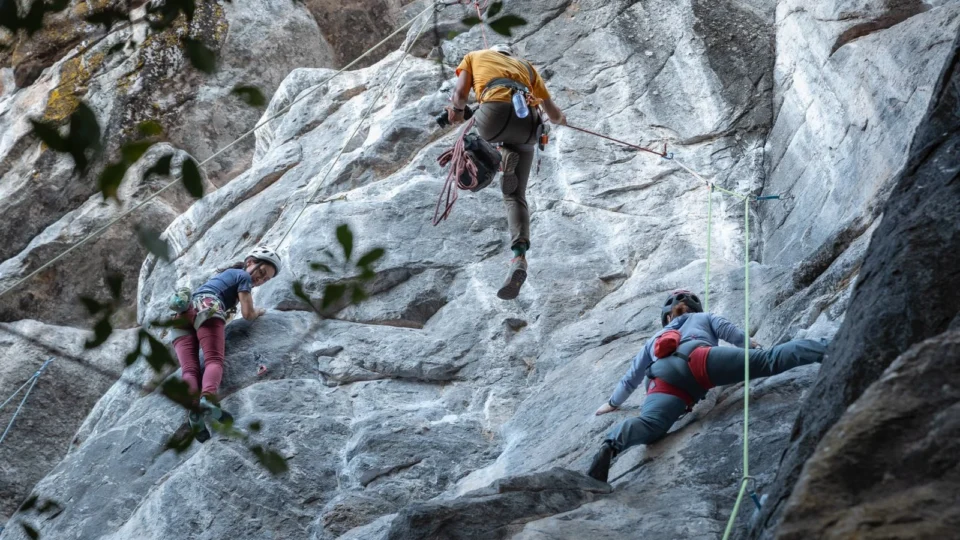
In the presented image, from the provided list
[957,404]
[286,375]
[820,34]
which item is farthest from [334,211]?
[957,404]

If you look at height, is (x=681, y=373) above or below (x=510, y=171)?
below

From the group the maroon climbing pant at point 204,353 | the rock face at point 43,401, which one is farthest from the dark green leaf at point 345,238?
the rock face at point 43,401

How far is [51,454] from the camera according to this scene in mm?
11555

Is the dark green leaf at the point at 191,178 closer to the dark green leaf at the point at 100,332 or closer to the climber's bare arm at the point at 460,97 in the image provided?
the dark green leaf at the point at 100,332

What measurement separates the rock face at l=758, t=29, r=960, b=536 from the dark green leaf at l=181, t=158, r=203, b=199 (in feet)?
6.81

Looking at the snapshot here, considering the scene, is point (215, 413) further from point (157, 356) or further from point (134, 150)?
point (134, 150)

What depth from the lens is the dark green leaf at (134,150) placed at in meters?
2.48

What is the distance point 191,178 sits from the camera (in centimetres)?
273

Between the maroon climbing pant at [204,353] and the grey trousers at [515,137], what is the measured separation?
8.16 ft

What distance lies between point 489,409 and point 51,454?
18.9 ft

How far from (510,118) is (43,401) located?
6702mm

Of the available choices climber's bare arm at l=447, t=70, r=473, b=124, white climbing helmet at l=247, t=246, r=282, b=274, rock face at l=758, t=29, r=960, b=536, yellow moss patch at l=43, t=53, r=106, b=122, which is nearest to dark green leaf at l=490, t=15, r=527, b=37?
rock face at l=758, t=29, r=960, b=536

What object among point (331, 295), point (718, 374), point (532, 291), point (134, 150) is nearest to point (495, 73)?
point (532, 291)

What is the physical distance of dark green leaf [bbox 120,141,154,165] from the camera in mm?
2479
